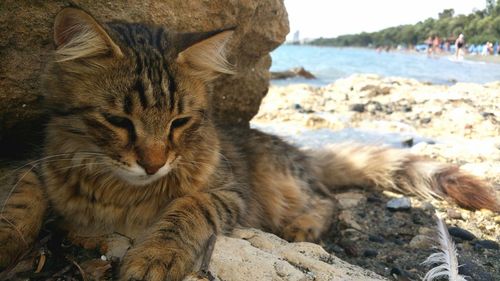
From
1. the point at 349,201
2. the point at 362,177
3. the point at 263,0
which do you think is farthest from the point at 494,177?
the point at 263,0

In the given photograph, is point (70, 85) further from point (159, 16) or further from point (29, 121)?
point (159, 16)

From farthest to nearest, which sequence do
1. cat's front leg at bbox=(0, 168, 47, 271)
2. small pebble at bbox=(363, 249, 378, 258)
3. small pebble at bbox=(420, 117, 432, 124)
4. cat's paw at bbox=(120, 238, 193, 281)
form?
small pebble at bbox=(420, 117, 432, 124) → small pebble at bbox=(363, 249, 378, 258) → cat's front leg at bbox=(0, 168, 47, 271) → cat's paw at bbox=(120, 238, 193, 281)

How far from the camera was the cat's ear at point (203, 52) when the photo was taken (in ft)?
6.46

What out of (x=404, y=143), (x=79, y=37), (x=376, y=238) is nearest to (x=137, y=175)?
(x=79, y=37)

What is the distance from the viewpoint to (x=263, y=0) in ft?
10.7

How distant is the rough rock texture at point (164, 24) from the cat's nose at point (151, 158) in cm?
92

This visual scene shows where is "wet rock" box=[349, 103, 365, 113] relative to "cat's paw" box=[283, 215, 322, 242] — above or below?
below

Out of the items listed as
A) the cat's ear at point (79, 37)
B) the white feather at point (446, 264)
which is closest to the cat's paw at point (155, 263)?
the cat's ear at point (79, 37)

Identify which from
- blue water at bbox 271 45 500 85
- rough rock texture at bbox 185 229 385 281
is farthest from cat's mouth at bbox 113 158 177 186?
blue water at bbox 271 45 500 85

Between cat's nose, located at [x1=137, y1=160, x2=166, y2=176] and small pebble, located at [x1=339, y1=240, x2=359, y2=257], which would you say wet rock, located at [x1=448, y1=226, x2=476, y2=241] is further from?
cat's nose, located at [x1=137, y1=160, x2=166, y2=176]

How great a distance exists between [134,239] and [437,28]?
3290 cm

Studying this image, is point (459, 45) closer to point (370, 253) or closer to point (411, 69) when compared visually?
point (411, 69)

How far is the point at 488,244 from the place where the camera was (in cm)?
261

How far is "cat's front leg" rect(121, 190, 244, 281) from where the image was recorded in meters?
1.57
